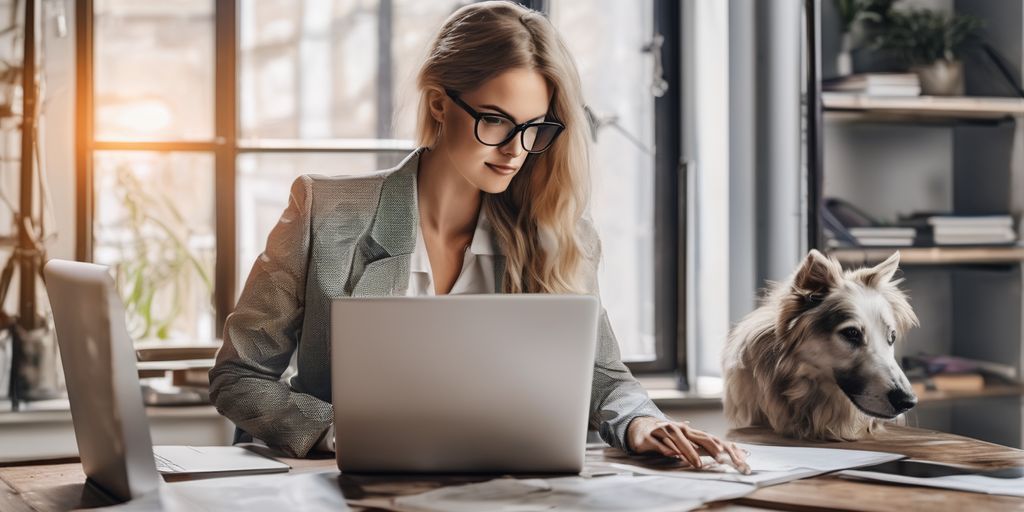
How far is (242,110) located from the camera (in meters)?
2.78

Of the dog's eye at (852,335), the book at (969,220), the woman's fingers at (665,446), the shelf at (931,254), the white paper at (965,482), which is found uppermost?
the book at (969,220)

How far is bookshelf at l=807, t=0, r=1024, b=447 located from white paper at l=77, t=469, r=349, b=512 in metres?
1.69

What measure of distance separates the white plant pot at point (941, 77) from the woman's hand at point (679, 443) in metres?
1.74

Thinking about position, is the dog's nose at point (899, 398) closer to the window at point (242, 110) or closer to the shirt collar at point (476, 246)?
the shirt collar at point (476, 246)

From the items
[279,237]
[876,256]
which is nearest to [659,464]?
[279,237]

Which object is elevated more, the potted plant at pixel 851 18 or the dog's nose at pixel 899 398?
the potted plant at pixel 851 18

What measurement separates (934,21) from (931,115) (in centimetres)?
26

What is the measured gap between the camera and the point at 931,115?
2750 mm

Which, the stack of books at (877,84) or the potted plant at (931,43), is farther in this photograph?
the potted plant at (931,43)

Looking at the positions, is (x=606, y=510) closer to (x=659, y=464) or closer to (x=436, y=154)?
(x=659, y=464)

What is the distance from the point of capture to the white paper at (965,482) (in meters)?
1.18

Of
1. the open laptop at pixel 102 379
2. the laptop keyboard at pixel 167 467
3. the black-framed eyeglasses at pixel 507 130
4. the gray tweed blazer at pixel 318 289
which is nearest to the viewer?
the open laptop at pixel 102 379

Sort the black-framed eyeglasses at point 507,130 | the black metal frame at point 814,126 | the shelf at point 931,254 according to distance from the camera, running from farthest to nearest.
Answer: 1. the shelf at point 931,254
2. the black metal frame at point 814,126
3. the black-framed eyeglasses at point 507,130

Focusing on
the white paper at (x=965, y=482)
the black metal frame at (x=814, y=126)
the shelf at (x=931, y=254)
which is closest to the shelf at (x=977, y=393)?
the shelf at (x=931, y=254)
